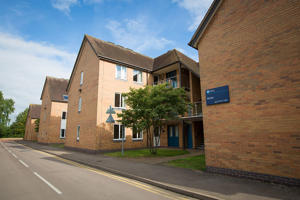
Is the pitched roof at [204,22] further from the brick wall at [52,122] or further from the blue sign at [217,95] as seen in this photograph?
the brick wall at [52,122]

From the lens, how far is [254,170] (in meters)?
6.34

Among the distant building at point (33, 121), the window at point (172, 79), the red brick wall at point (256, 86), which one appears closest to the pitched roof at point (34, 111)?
the distant building at point (33, 121)

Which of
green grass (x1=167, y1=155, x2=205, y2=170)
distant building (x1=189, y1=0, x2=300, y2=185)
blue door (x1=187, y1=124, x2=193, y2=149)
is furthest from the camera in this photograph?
blue door (x1=187, y1=124, x2=193, y2=149)

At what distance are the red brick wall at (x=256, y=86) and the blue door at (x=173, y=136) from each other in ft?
37.3

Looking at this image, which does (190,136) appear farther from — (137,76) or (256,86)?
(256,86)

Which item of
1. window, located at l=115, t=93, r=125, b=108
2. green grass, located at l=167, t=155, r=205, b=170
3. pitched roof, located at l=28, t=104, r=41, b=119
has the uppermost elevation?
pitched roof, located at l=28, t=104, r=41, b=119

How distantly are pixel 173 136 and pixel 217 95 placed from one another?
41.2 feet

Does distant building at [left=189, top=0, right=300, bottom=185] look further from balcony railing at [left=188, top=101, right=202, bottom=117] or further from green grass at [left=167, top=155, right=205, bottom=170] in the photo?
balcony railing at [left=188, top=101, right=202, bottom=117]

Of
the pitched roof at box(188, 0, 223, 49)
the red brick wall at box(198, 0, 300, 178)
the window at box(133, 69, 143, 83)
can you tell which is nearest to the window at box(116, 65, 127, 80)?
the window at box(133, 69, 143, 83)

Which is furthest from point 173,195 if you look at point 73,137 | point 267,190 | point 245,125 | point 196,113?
point 73,137

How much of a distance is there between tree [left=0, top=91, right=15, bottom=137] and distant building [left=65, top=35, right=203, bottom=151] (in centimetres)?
4792

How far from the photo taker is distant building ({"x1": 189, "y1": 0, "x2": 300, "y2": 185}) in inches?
230

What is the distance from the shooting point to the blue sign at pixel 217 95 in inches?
297

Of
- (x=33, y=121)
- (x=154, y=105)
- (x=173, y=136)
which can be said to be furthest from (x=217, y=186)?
(x=33, y=121)
